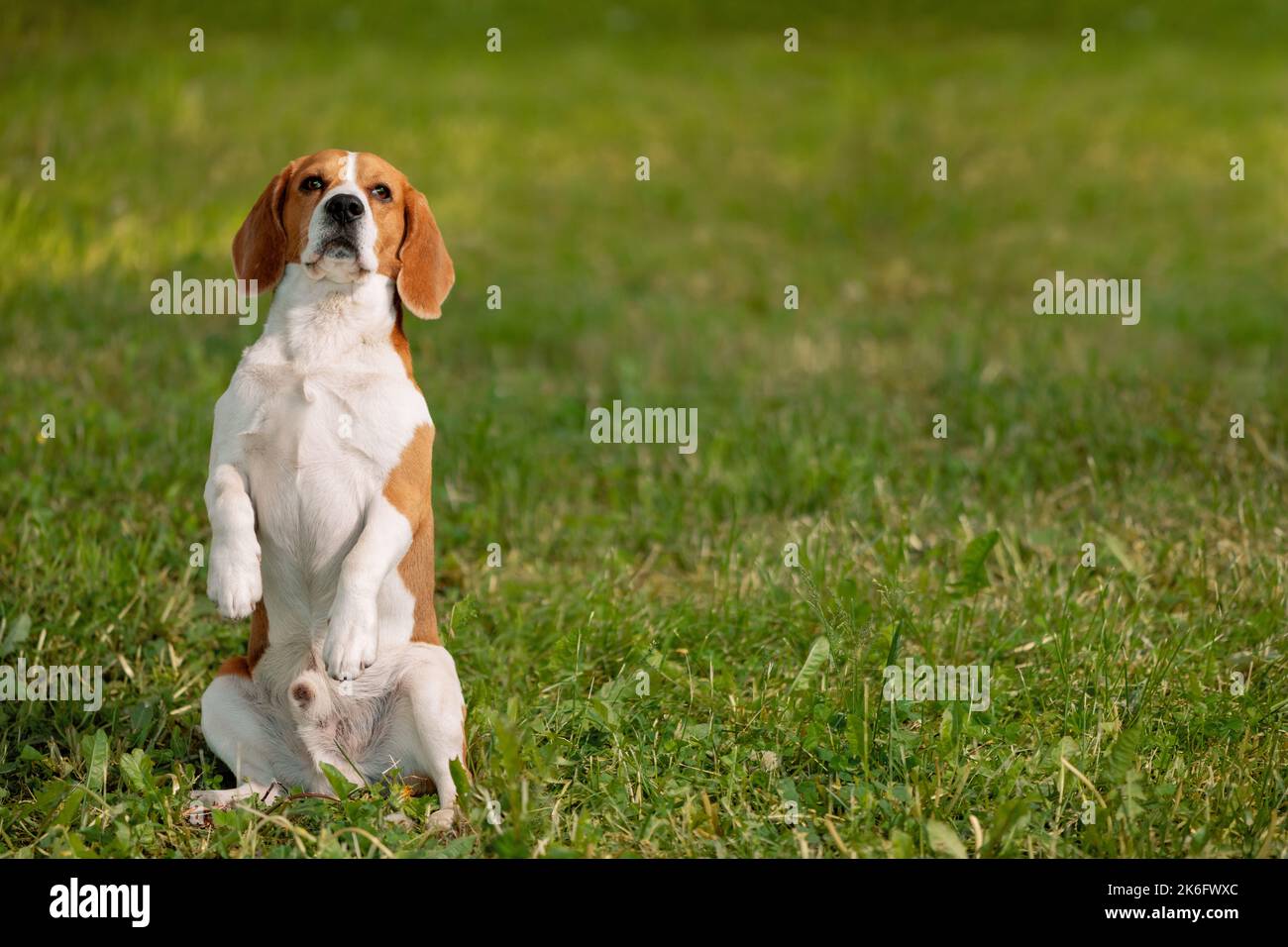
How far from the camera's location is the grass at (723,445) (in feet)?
11.4

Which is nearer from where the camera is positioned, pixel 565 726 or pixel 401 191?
pixel 401 191

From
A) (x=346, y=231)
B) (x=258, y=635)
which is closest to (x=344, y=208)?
(x=346, y=231)

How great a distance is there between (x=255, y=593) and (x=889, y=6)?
47.6 feet

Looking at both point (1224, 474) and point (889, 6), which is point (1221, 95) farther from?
point (1224, 474)

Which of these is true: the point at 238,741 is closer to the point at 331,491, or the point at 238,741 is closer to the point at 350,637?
the point at 350,637

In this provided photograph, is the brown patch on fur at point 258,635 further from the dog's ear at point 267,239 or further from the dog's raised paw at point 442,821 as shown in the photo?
the dog's ear at point 267,239

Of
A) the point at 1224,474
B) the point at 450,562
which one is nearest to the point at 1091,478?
the point at 1224,474

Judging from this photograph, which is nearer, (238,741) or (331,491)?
(331,491)

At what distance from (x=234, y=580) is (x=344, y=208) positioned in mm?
918

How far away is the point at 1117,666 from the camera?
4.07 m

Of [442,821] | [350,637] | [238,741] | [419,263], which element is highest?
[419,263]

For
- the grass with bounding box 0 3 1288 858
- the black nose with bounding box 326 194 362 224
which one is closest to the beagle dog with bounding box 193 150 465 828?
the black nose with bounding box 326 194 362 224

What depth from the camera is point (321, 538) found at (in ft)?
10.9

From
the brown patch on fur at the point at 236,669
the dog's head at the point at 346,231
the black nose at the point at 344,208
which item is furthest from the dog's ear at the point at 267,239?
the brown patch on fur at the point at 236,669
